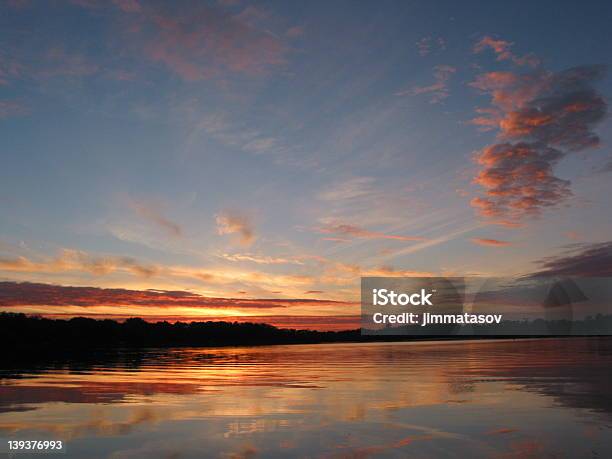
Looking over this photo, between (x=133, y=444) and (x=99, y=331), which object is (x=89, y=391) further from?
(x=99, y=331)

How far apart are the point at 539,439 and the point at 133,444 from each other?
10886mm

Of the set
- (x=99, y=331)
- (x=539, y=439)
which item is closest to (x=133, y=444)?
(x=539, y=439)

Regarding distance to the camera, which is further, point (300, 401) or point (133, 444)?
point (300, 401)

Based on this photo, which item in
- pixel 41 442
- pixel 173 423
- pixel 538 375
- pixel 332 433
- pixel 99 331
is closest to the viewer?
pixel 41 442

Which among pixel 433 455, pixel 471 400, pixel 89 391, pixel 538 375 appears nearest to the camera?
pixel 433 455

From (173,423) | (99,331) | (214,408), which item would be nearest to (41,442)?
(173,423)

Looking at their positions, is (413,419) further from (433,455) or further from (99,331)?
(99,331)

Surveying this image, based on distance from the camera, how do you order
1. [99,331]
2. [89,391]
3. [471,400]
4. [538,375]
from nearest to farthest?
[471,400], [89,391], [538,375], [99,331]

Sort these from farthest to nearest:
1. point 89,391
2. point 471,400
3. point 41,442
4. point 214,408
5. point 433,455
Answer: point 89,391
point 471,400
point 214,408
point 41,442
point 433,455

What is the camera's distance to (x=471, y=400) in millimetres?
21422

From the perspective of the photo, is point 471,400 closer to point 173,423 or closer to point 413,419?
point 413,419

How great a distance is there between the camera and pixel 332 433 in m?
15.5

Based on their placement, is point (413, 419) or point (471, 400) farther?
point (471, 400)

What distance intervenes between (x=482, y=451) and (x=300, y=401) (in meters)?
9.51
